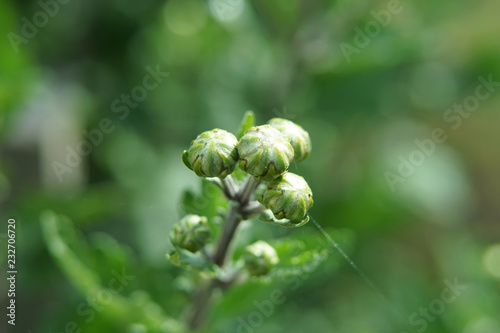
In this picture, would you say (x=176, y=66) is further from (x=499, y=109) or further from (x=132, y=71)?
(x=499, y=109)

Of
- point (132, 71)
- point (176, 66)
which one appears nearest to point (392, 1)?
point (176, 66)
